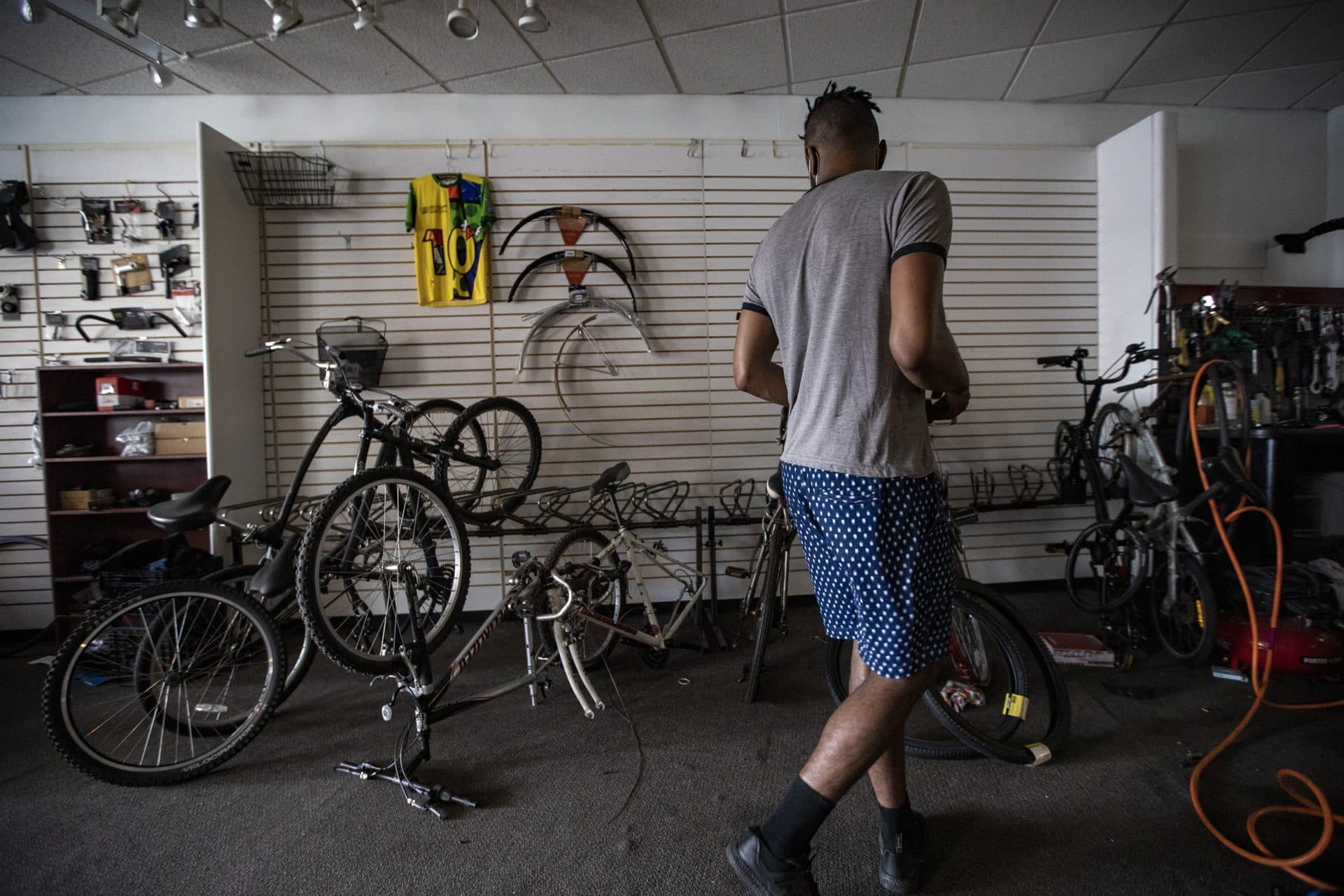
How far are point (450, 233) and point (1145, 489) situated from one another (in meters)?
3.98

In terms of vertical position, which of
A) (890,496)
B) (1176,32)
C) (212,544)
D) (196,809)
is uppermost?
(1176,32)

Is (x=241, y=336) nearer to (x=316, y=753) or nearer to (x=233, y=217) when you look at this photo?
(x=233, y=217)

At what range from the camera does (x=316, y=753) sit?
227cm

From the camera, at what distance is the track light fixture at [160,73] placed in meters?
3.03

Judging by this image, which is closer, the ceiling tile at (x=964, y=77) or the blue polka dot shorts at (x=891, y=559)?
the blue polka dot shorts at (x=891, y=559)

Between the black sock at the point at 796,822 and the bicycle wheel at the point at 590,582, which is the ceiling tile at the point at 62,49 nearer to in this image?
the bicycle wheel at the point at 590,582

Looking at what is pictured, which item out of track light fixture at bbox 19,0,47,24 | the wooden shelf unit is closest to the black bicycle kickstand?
the wooden shelf unit

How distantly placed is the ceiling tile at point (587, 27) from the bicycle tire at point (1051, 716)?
10.2 feet

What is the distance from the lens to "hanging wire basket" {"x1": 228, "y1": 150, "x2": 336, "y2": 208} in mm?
3396

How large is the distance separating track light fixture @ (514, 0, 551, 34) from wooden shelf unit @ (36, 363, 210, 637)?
2.81m

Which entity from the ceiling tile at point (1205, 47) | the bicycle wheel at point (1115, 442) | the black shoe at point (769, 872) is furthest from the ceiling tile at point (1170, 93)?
the black shoe at point (769, 872)

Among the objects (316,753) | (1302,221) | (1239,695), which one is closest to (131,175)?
(316,753)

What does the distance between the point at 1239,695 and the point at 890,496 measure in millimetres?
2495

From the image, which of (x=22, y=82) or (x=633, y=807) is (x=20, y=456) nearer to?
(x=22, y=82)
